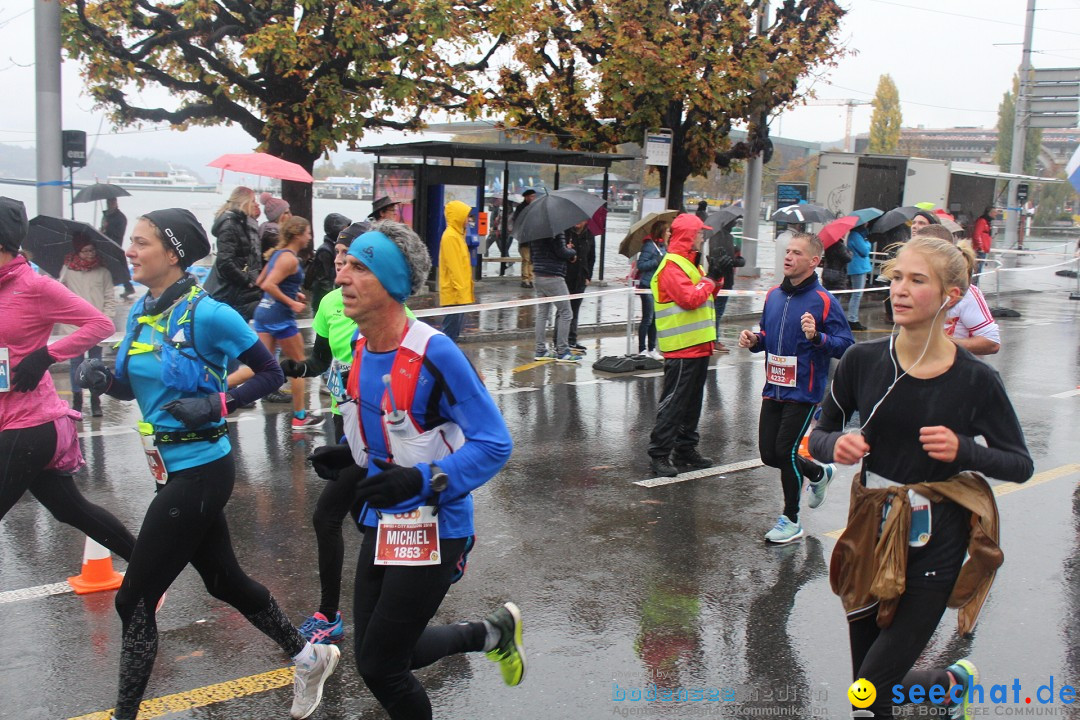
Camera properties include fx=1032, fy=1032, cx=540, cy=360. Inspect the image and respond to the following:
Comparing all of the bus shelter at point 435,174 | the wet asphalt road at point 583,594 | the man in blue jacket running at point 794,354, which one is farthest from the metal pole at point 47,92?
the man in blue jacket running at point 794,354

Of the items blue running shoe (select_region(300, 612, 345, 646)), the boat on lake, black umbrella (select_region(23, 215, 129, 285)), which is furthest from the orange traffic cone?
the boat on lake

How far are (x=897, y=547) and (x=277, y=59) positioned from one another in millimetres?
13424

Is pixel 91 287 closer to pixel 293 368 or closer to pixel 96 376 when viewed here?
pixel 293 368

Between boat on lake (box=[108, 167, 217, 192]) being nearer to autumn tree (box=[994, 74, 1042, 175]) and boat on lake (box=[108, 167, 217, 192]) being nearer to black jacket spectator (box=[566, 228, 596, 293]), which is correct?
black jacket spectator (box=[566, 228, 596, 293])

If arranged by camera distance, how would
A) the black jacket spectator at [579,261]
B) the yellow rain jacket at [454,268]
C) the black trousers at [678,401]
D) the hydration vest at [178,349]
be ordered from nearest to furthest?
the hydration vest at [178,349]
the black trousers at [678,401]
the yellow rain jacket at [454,268]
the black jacket spectator at [579,261]

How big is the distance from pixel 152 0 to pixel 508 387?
8.67 metres

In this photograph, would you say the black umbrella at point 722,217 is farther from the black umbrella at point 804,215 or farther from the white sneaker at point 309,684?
the white sneaker at point 309,684

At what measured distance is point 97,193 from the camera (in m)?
13.3

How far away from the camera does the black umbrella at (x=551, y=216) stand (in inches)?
A: 460

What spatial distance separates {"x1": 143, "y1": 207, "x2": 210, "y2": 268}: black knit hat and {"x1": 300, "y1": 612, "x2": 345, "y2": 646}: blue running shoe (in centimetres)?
166

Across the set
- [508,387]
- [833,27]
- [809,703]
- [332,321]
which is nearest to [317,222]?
[833,27]

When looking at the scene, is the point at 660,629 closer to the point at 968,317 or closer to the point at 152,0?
the point at 968,317

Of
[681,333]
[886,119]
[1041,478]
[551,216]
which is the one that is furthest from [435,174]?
[886,119]

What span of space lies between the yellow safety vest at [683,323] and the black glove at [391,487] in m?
4.44
